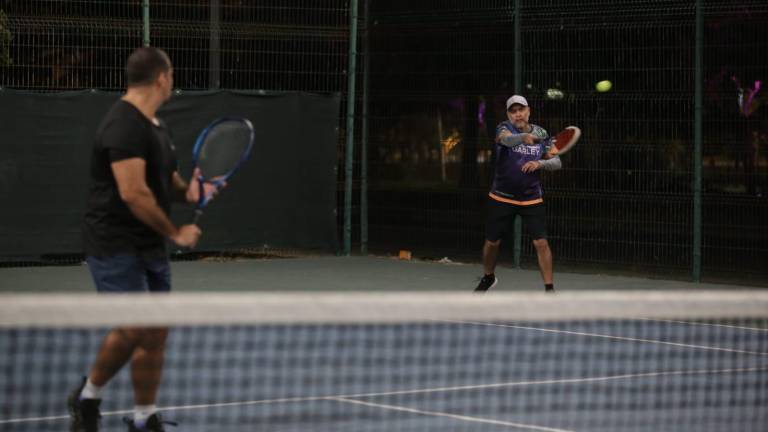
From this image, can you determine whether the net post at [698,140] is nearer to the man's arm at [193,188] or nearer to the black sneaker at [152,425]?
the man's arm at [193,188]

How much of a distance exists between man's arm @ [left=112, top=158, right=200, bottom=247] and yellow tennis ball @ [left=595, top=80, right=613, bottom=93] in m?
9.19

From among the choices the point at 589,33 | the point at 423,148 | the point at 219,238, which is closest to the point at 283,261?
the point at 219,238

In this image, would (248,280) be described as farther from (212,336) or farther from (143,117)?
(143,117)

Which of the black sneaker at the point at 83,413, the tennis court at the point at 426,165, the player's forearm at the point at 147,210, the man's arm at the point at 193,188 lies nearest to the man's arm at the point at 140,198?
the player's forearm at the point at 147,210

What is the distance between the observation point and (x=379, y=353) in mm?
9008

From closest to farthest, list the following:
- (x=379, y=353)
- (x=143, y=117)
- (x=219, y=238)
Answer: (x=143, y=117) → (x=379, y=353) → (x=219, y=238)

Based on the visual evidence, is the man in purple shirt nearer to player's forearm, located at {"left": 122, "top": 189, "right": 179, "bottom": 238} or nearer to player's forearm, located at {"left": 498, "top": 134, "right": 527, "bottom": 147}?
player's forearm, located at {"left": 498, "top": 134, "right": 527, "bottom": 147}

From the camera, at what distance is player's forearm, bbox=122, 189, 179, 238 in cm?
582

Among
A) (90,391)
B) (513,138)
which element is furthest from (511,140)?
(90,391)

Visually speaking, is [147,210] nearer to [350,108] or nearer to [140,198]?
[140,198]

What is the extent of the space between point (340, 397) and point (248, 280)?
662cm

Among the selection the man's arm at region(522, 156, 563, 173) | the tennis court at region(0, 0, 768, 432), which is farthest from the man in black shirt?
the man's arm at region(522, 156, 563, 173)

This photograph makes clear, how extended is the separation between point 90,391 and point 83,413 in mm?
105

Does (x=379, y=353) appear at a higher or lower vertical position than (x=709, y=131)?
lower
